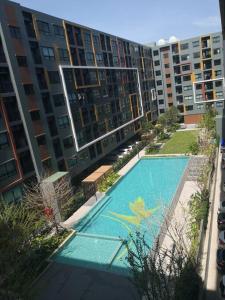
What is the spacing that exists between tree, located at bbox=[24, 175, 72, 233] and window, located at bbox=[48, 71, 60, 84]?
1263 cm

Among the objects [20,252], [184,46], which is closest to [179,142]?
[184,46]

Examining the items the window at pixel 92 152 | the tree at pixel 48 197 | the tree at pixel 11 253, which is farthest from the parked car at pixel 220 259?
the window at pixel 92 152

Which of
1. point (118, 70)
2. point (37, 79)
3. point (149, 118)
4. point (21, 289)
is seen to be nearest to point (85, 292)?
Answer: point (21, 289)

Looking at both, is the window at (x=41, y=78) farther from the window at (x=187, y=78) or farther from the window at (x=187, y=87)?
the window at (x=187, y=87)

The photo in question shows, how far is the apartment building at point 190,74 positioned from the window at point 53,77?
40778mm

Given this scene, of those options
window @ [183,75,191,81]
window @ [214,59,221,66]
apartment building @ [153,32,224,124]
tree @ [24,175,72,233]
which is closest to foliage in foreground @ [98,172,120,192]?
tree @ [24,175,72,233]

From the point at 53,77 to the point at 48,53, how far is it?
293 centimetres

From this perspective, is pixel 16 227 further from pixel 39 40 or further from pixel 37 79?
pixel 39 40

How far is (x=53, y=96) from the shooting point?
34656 millimetres

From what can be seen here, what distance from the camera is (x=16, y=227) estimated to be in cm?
2059

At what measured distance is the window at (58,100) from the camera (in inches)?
1379

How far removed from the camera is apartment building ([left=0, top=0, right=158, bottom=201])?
28.4 meters

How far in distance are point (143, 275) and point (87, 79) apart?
33.7 metres

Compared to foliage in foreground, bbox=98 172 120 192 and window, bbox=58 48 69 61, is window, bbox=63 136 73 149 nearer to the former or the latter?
foliage in foreground, bbox=98 172 120 192
